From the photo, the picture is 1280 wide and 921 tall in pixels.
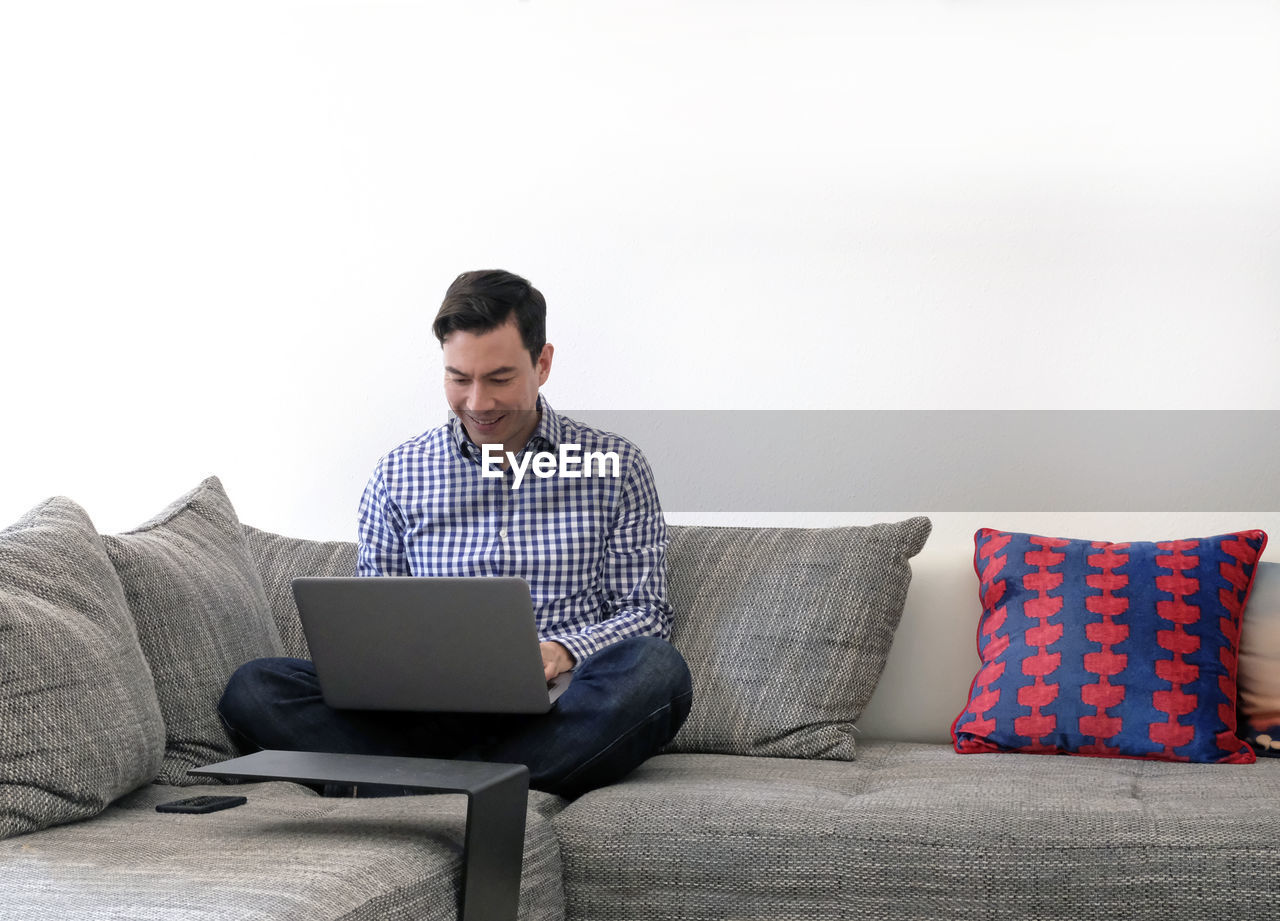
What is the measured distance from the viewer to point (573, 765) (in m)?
1.78

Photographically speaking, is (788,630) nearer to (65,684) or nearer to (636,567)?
(636,567)

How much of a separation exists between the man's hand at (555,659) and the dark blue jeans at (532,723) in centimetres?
5

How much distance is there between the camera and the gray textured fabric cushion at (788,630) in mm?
2137

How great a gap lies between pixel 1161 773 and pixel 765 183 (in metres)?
1.32

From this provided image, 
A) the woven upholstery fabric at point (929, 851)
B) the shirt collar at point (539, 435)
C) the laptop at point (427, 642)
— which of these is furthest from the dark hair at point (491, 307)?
the woven upholstery fabric at point (929, 851)

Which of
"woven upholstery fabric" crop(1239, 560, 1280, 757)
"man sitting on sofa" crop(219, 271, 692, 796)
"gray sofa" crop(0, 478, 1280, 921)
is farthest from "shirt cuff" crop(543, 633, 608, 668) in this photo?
"woven upholstery fabric" crop(1239, 560, 1280, 757)

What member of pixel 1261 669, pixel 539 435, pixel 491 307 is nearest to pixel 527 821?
pixel 539 435

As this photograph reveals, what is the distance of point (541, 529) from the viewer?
7.23 feet

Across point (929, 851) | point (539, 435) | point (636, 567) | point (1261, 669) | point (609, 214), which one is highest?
point (609, 214)

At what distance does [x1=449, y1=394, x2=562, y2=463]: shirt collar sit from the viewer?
2.25 m

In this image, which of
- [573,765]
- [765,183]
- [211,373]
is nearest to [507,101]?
[765,183]

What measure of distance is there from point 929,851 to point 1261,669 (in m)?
0.80

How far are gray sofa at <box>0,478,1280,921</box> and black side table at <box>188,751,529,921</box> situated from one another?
32mm

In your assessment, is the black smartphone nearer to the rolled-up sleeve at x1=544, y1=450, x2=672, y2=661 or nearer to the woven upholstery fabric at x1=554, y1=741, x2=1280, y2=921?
the woven upholstery fabric at x1=554, y1=741, x2=1280, y2=921
